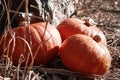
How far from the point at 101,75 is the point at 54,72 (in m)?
0.40

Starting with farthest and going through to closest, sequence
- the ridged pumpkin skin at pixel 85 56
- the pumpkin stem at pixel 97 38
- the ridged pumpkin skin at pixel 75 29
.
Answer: the ridged pumpkin skin at pixel 75 29 < the pumpkin stem at pixel 97 38 < the ridged pumpkin skin at pixel 85 56

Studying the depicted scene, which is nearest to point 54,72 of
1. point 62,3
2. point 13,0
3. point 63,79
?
point 63,79

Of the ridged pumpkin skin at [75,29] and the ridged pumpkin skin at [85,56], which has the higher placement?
the ridged pumpkin skin at [75,29]

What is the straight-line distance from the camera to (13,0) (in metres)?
→ 4.07

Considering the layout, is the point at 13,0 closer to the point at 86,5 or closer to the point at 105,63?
the point at 105,63

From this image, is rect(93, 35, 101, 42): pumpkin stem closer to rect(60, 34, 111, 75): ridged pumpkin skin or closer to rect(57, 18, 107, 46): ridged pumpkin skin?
rect(60, 34, 111, 75): ridged pumpkin skin

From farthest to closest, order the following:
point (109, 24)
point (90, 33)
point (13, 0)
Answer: point (109, 24) → point (13, 0) → point (90, 33)

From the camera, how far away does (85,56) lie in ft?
10.9

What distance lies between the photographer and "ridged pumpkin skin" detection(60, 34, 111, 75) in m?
3.34

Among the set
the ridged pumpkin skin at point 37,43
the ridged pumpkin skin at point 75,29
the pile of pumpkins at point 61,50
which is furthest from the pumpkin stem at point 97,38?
the ridged pumpkin skin at point 37,43

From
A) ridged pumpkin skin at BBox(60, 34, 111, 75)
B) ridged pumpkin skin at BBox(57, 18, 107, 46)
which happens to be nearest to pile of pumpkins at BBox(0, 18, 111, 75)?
ridged pumpkin skin at BBox(60, 34, 111, 75)

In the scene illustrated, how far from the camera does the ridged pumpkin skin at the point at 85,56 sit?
11.0 ft

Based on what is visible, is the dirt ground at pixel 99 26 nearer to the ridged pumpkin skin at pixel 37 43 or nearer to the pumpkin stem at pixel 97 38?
the ridged pumpkin skin at pixel 37 43

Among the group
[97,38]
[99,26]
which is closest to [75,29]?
[97,38]
